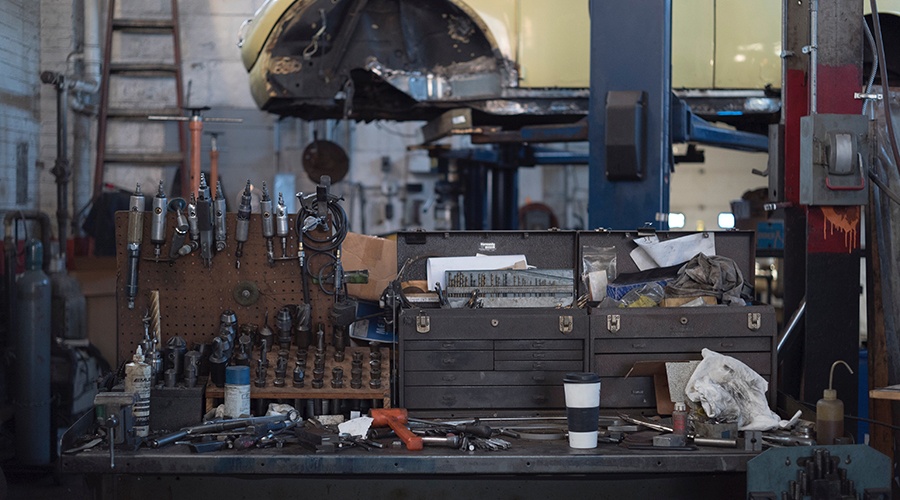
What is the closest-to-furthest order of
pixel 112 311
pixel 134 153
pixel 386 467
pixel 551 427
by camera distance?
pixel 386 467, pixel 551 427, pixel 112 311, pixel 134 153

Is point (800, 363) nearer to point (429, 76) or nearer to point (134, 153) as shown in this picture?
point (429, 76)

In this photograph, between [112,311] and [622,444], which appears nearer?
[622,444]

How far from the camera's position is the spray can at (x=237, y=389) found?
236 cm

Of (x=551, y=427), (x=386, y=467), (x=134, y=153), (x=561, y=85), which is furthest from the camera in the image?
(x=134, y=153)

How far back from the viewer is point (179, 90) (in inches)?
299

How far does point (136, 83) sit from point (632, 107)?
547 centimetres

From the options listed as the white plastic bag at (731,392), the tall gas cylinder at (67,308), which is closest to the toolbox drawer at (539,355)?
the white plastic bag at (731,392)

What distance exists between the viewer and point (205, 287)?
8.61 ft

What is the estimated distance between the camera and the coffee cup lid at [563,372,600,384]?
2273 millimetres

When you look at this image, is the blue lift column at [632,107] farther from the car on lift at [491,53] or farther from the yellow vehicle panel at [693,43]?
the yellow vehicle panel at [693,43]

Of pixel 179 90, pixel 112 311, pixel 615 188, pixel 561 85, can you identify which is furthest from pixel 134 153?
pixel 615 188

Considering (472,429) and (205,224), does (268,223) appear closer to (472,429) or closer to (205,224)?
(205,224)

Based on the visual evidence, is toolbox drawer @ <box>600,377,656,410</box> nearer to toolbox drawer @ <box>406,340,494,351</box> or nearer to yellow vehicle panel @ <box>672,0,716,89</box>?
toolbox drawer @ <box>406,340,494,351</box>

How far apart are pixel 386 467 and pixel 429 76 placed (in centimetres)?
294
